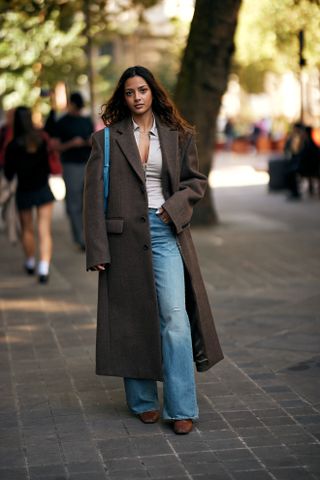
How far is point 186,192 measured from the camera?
5.88 m

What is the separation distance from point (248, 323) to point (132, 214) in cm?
318

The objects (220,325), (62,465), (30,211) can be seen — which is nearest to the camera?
(62,465)

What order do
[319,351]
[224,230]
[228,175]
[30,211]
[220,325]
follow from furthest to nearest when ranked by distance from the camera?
[228,175] → [224,230] → [30,211] → [220,325] → [319,351]

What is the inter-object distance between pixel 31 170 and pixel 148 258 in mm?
5777

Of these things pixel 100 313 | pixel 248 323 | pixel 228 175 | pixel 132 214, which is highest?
pixel 132 214

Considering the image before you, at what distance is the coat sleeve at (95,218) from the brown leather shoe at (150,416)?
0.85 meters

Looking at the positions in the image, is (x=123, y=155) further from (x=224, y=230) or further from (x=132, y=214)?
(x=224, y=230)

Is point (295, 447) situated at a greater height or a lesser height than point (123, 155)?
lesser

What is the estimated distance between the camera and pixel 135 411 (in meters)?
6.03

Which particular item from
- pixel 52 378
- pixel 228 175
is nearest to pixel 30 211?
pixel 52 378

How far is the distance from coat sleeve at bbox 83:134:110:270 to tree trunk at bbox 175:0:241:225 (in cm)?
961

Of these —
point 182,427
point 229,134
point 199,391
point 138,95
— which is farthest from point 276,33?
point 229,134

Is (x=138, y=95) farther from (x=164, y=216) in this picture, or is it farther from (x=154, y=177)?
(x=164, y=216)

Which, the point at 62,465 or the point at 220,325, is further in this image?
the point at 220,325
